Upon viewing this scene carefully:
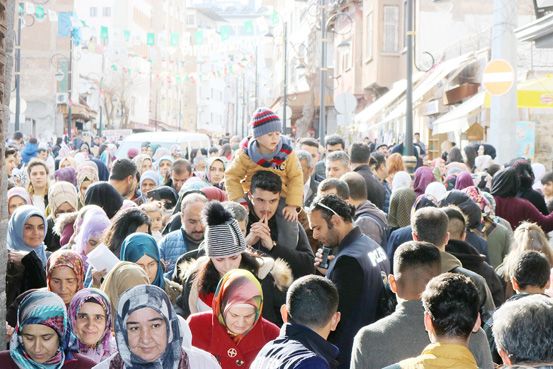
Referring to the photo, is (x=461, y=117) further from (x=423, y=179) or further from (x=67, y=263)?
(x=67, y=263)

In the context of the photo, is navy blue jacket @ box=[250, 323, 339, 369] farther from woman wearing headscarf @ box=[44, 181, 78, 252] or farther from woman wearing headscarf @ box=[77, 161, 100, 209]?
woman wearing headscarf @ box=[77, 161, 100, 209]

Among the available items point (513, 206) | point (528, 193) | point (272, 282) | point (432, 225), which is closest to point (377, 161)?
point (528, 193)

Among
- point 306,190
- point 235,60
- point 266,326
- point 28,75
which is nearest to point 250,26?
point 28,75

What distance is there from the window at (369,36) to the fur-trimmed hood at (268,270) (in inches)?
1410

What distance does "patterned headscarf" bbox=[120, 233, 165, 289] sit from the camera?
697cm

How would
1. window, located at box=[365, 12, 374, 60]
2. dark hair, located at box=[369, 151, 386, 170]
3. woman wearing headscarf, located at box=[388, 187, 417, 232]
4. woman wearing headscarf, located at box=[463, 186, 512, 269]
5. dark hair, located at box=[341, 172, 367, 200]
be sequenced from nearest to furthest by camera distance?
woman wearing headscarf, located at box=[463, 186, 512, 269] < dark hair, located at box=[341, 172, 367, 200] < woman wearing headscarf, located at box=[388, 187, 417, 232] < dark hair, located at box=[369, 151, 386, 170] < window, located at box=[365, 12, 374, 60]

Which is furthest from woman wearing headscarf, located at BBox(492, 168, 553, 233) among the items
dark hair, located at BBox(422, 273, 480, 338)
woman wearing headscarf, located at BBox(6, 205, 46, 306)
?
dark hair, located at BBox(422, 273, 480, 338)

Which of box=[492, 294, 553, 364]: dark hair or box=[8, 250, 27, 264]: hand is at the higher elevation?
box=[8, 250, 27, 264]: hand

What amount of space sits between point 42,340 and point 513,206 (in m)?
6.82

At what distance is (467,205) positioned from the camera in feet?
29.6

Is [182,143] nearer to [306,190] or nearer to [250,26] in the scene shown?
[306,190]

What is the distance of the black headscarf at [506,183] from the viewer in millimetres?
11212

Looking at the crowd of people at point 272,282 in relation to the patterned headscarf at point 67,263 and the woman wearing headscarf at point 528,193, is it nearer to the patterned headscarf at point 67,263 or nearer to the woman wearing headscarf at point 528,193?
the patterned headscarf at point 67,263

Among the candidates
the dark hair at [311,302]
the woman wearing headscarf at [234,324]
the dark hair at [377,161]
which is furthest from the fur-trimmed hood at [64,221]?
the dark hair at [377,161]
